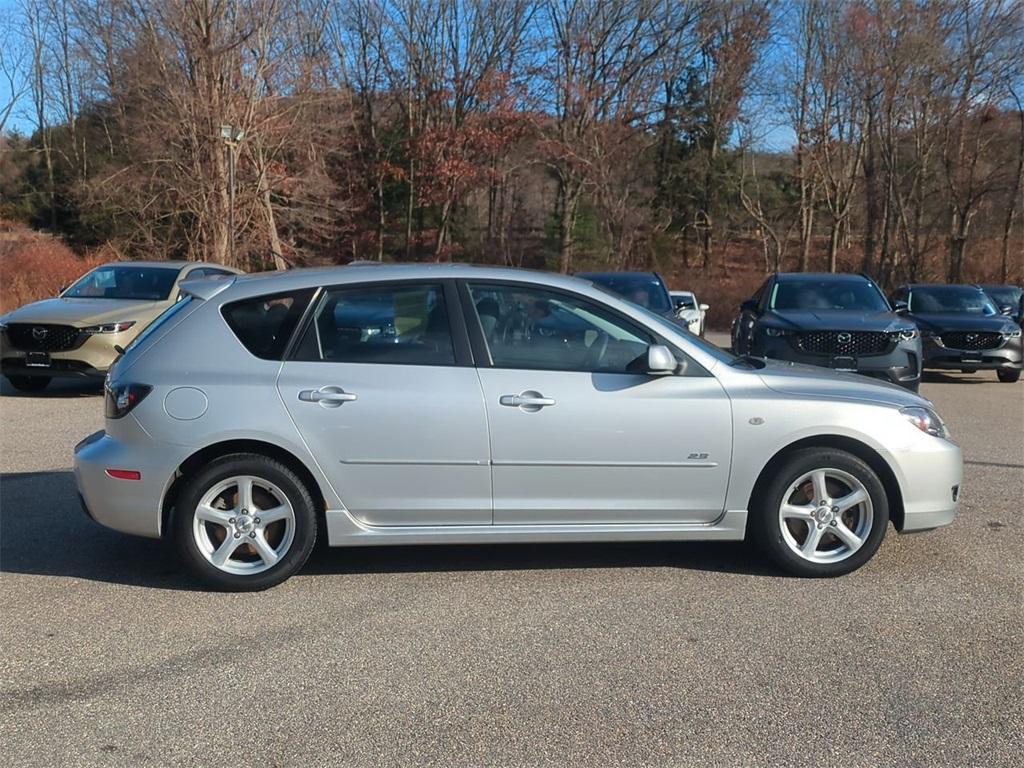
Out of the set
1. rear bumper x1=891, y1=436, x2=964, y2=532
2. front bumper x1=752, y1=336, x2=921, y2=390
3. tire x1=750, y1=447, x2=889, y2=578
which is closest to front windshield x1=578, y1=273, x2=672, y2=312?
front bumper x1=752, y1=336, x2=921, y2=390

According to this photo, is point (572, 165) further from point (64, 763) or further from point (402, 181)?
point (64, 763)

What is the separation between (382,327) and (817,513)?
99.0 inches

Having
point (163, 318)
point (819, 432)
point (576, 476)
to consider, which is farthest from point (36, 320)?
point (819, 432)

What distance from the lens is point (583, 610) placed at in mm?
4879

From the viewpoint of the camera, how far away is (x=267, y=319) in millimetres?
5250

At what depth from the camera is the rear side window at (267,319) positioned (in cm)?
518

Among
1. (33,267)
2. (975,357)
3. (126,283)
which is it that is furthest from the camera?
(33,267)

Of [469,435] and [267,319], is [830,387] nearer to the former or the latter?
[469,435]

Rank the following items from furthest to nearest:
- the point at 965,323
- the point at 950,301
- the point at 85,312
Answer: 1. the point at 950,301
2. the point at 965,323
3. the point at 85,312

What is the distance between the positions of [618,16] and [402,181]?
1183 centimetres

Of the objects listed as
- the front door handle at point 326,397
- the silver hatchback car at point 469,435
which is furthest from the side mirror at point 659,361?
the front door handle at point 326,397

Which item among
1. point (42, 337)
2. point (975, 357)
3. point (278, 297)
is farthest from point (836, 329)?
point (42, 337)

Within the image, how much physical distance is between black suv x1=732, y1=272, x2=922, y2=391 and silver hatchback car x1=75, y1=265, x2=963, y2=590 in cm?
621

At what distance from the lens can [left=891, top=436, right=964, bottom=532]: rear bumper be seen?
5301mm
